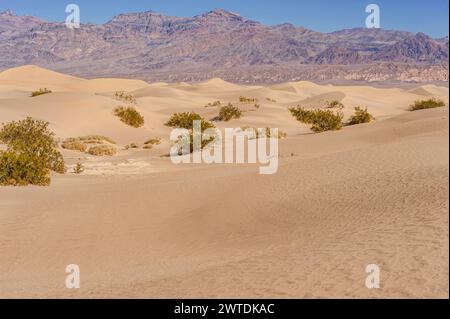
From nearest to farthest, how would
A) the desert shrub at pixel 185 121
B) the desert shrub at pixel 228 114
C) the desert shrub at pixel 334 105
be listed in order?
the desert shrub at pixel 185 121, the desert shrub at pixel 228 114, the desert shrub at pixel 334 105

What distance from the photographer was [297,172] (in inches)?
489

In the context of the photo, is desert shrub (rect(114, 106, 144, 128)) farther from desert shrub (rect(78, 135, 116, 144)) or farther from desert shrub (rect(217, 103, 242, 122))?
desert shrub (rect(217, 103, 242, 122))

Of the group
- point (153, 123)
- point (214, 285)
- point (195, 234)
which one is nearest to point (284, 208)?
point (195, 234)

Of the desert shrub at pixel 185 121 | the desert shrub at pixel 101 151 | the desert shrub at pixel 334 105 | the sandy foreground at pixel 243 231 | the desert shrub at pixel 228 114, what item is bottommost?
the sandy foreground at pixel 243 231

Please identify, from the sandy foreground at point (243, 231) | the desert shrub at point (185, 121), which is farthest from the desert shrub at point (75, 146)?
the desert shrub at point (185, 121)

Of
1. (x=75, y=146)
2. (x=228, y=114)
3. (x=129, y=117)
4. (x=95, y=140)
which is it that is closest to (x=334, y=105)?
→ (x=228, y=114)

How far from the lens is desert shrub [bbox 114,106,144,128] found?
34.9 metres

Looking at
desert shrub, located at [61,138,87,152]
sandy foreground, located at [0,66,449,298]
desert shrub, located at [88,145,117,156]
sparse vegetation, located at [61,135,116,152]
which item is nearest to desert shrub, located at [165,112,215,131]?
sparse vegetation, located at [61,135,116,152]

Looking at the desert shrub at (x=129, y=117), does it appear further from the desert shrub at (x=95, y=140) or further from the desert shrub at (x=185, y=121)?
the desert shrub at (x=95, y=140)

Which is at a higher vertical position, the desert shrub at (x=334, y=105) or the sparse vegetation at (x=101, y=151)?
the desert shrub at (x=334, y=105)

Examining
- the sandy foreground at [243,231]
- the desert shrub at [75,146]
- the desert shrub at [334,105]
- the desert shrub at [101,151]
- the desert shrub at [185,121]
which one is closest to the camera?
the sandy foreground at [243,231]

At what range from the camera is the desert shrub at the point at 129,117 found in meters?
34.9
